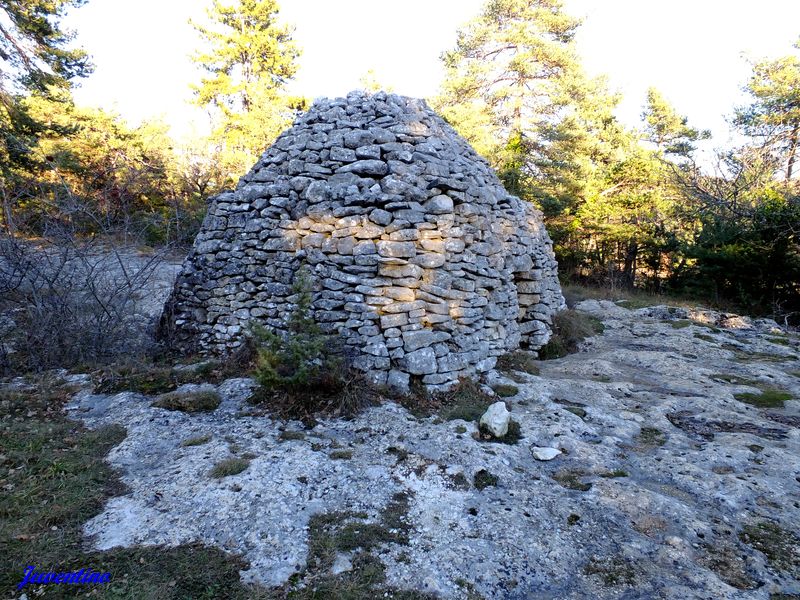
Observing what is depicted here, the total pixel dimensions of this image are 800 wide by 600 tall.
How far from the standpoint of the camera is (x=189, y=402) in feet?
16.9

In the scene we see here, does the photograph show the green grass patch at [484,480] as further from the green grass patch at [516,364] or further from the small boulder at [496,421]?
the green grass patch at [516,364]

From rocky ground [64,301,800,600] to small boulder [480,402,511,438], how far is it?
0.19 metres

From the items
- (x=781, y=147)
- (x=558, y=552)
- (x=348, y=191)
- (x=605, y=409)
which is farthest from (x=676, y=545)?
(x=781, y=147)

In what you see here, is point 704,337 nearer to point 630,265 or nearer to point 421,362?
point 421,362

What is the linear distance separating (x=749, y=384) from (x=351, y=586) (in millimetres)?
7112

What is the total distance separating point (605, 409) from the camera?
561cm

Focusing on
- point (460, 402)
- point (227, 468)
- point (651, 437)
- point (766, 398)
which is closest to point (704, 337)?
point (766, 398)

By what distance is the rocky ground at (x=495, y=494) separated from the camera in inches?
117

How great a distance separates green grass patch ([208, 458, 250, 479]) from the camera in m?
3.77

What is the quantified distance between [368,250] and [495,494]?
3.20 metres

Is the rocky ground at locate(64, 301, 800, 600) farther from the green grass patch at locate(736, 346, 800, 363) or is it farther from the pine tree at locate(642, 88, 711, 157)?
the pine tree at locate(642, 88, 711, 157)

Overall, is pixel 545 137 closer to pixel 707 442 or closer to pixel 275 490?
pixel 707 442

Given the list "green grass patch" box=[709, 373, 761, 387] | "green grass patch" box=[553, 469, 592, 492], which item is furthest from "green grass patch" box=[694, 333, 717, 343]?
"green grass patch" box=[553, 469, 592, 492]

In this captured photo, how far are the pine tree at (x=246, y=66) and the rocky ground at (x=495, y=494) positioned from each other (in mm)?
16236
